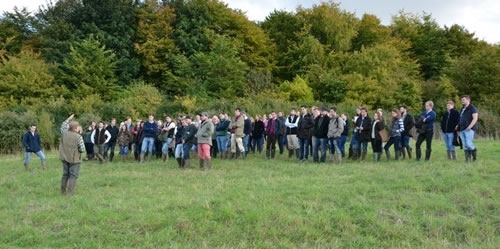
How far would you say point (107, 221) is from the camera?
8922 millimetres

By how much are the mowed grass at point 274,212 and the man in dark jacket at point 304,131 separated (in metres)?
3.74

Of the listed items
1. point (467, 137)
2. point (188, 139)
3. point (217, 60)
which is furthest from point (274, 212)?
point (217, 60)

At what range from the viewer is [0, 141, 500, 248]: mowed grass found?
8133 millimetres

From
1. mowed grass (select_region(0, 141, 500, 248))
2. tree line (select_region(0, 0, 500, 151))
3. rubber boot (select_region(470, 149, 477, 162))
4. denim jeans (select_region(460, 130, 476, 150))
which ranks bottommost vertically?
mowed grass (select_region(0, 141, 500, 248))

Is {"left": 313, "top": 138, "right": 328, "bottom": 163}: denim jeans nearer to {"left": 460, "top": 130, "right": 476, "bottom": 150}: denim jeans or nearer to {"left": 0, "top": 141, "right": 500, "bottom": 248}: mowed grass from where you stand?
{"left": 0, "top": 141, "right": 500, "bottom": 248}: mowed grass

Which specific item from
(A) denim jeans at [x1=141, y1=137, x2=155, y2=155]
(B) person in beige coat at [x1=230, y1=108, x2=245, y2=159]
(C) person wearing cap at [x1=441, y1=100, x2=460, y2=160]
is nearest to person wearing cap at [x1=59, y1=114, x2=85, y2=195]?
(A) denim jeans at [x1=141, y1=137, x2=155, y2=155]

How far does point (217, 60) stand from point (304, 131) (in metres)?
26.9

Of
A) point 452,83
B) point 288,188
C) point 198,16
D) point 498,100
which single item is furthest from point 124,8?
point 288,188

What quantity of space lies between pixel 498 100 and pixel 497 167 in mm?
29077

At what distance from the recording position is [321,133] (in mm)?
16188

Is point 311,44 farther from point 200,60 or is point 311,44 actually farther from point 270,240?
point 270,240

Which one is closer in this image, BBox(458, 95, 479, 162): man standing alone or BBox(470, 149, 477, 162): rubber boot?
BBox(458, 95, 479, 162): man standing alone

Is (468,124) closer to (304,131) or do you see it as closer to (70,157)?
(304,131)

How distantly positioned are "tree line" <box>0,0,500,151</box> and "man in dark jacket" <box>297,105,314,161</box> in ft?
54.1
